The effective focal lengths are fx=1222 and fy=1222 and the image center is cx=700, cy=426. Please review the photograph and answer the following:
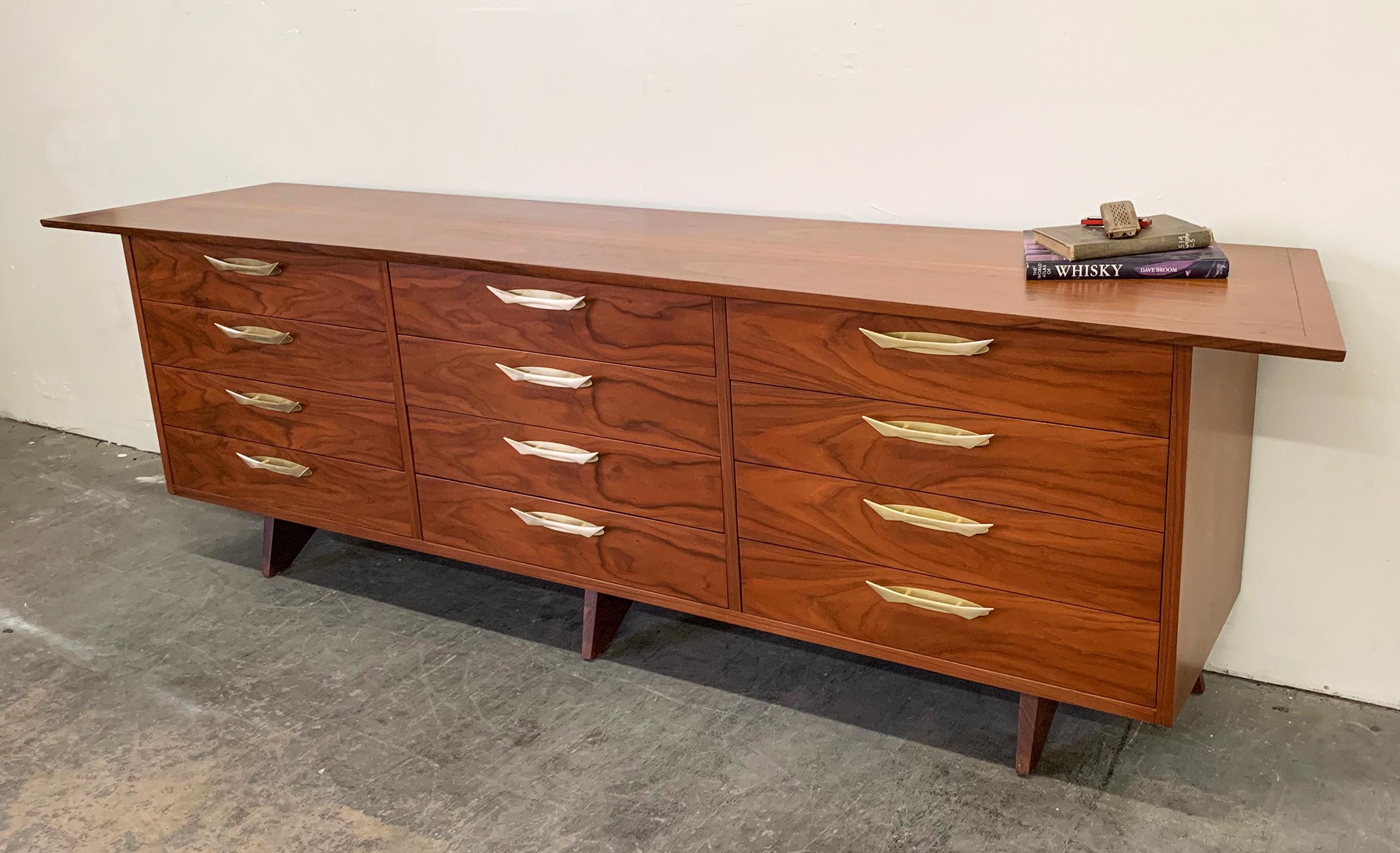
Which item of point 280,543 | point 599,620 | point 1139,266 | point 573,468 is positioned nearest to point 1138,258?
point 1139,266

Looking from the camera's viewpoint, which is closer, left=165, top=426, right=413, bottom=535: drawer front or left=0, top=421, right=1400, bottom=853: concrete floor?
left=0, top=421, right=1400, bottom=853: concrete floor

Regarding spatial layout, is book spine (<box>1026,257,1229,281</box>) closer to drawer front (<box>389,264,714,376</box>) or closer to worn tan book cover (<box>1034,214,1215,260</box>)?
worn tan book cover (<box>1034,214,1215,260</box>)

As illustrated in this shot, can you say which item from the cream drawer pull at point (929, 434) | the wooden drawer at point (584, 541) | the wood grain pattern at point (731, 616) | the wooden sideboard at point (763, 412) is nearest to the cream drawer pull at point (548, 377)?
the wooden sideboard at point (763, 412)

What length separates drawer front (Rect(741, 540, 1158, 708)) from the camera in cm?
166

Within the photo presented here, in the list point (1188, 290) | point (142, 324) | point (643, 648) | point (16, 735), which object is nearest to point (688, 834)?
point (643, 648)

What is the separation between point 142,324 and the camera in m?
2.48

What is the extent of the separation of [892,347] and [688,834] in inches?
29.7

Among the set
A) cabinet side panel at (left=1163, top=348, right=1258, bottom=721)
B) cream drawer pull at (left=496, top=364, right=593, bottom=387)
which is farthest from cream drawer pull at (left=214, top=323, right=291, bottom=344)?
cabinet side panel at (left=1163, top=348, right=1258, bottom=721)

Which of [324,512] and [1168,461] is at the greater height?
[1168,461]

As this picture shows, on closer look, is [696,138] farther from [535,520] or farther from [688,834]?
[688,834]

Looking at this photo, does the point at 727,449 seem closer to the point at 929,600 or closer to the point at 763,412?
the point at 763,412

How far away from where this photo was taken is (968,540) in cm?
172

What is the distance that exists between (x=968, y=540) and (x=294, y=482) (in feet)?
4.52

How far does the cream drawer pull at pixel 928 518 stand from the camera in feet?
5.61
